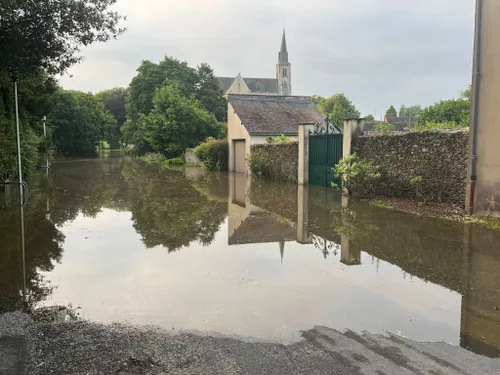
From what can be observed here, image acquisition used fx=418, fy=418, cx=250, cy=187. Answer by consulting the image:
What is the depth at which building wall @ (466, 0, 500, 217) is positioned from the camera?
30.1 ft

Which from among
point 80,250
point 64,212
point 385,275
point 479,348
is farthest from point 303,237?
point 64,212

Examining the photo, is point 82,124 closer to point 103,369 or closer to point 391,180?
point 391,180

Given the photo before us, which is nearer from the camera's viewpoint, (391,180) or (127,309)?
(127,309)

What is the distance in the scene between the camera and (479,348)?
378cm

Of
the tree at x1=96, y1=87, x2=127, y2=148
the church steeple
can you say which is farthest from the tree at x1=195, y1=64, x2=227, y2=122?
the church steeple

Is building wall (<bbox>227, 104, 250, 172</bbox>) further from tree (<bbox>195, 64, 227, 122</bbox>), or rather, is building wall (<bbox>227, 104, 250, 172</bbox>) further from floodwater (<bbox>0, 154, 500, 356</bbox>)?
tree (<bbox>195, 64, 227, 122</bbox>)

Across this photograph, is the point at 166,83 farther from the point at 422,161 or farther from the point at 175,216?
the point at 422,161

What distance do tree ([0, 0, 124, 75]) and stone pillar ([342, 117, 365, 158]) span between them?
26.0 ft

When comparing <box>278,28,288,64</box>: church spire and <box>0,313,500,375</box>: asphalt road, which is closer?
<box>0,313,500,375</box>: asphalt road

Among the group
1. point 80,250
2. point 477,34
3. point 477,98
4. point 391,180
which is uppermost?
point 477,34

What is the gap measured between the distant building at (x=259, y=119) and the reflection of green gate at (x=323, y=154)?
7.77 metres

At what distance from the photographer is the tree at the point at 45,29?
10.1 metres

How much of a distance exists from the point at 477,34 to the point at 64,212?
11.5 meters

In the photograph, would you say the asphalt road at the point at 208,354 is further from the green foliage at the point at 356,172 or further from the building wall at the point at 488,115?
the green foliage at the point at 356,172
